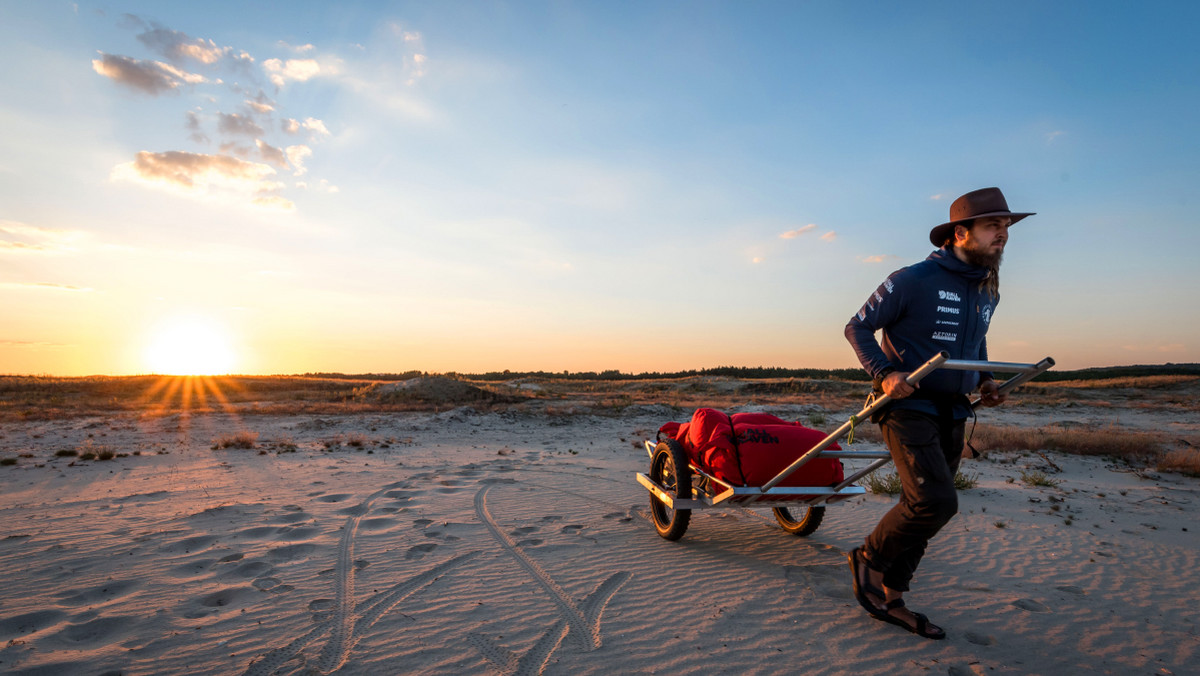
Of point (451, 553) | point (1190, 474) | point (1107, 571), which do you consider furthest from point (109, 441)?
point (1190, 474)

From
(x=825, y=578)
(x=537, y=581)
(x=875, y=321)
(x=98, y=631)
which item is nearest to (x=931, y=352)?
(x=875, y=321)

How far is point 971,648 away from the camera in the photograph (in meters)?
3.48

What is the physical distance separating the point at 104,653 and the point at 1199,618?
23.7ft

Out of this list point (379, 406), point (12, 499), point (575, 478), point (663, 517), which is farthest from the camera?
point (379, 406)

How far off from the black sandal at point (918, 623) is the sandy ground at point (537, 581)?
8 cm

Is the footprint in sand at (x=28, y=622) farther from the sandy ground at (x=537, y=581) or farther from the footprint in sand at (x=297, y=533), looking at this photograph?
the footprint in sand at (x=297, y=533)

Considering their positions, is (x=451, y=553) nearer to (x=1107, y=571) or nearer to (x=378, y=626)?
(x=378, y=626)

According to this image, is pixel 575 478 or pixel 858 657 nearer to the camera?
pixel 858 657

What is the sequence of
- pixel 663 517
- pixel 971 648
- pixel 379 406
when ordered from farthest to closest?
pixel 379 406 < pixel 663 517 < pixel 971 648

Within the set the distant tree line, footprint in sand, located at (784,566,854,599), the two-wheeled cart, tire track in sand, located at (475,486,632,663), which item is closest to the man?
the two-wheeled cart

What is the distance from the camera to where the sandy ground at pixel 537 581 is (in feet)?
10.9

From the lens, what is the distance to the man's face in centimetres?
334

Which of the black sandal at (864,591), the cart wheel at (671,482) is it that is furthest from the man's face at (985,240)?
the cart wheel at (671,482)

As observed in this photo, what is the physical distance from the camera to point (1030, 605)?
13.5ft
